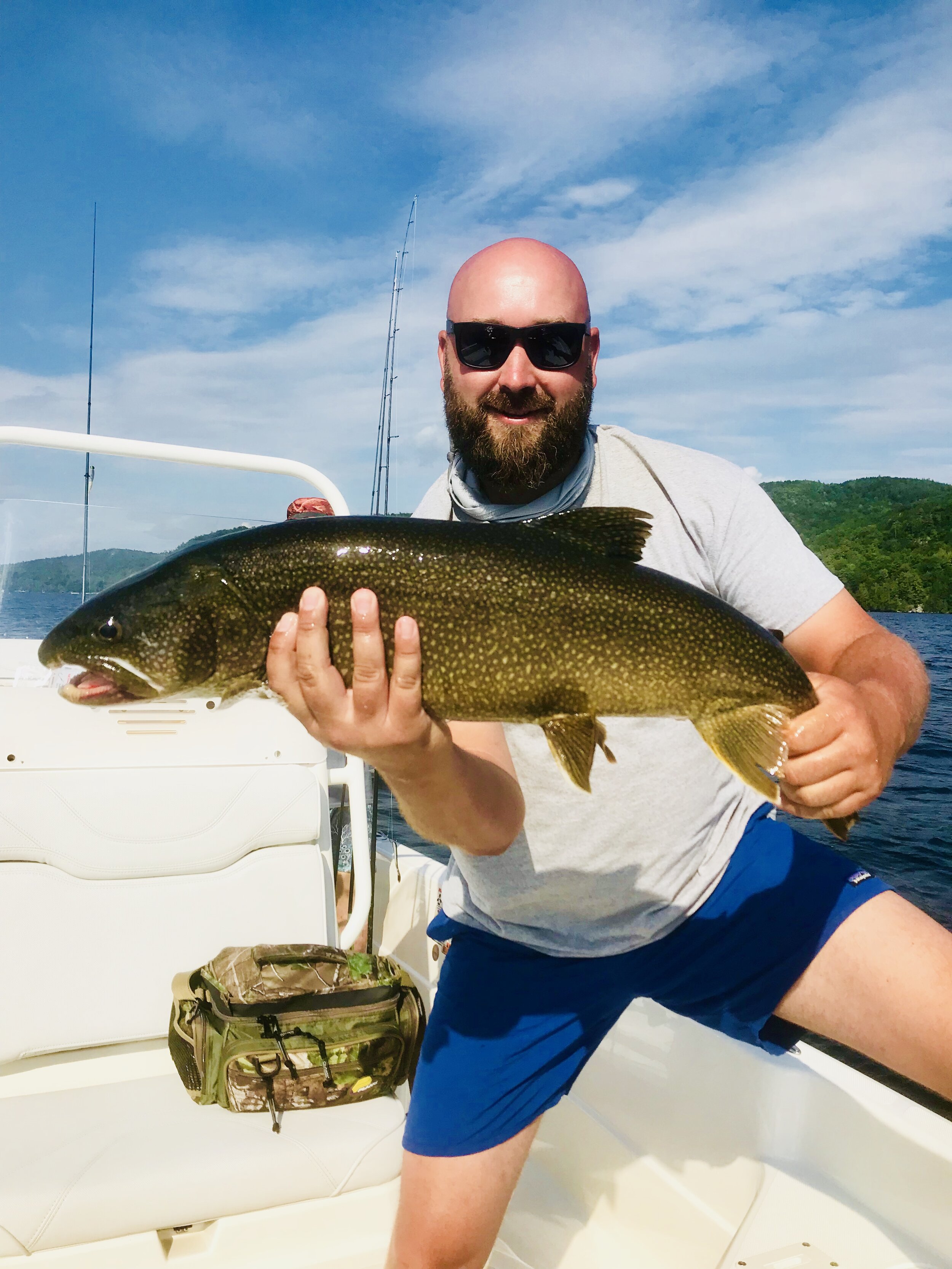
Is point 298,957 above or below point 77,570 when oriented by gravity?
below

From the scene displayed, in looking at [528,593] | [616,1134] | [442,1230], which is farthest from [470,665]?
[616,1134]

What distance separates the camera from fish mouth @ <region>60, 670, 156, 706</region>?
2451mm

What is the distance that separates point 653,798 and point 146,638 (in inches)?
77.3

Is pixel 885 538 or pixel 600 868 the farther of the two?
pixel 885 538

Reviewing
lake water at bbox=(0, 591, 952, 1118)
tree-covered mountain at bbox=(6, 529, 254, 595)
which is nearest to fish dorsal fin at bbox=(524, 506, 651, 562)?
tree-covered mountain at bbox=(6, 529, 254, 595)

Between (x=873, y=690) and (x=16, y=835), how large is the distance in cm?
378

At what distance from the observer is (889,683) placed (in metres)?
2.69

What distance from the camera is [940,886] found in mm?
15758

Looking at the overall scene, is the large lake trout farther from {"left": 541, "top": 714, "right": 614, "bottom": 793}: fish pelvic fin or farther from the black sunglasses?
the black sunglasses

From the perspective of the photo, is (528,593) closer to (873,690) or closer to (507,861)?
(873,690)

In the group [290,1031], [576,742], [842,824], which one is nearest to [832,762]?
[842,824]

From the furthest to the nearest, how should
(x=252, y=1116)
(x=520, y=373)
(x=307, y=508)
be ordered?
(x=307, y=508) → (x=520, y=373) → (x=252, y=1116)

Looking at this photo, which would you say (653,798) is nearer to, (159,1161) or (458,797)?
(458,797)

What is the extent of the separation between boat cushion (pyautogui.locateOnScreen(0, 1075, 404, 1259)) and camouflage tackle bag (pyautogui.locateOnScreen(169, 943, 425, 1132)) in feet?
0.27
